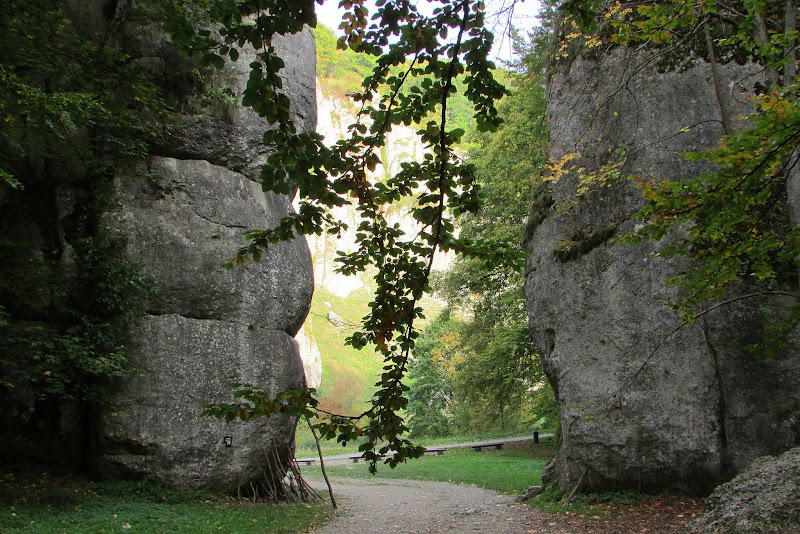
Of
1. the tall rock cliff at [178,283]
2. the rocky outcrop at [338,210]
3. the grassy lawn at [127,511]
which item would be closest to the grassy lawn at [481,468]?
the grassy lawn at [127,511]

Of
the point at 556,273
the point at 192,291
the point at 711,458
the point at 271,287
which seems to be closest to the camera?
the point at 711,458

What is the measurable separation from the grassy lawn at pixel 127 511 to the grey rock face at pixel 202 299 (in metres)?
0.48

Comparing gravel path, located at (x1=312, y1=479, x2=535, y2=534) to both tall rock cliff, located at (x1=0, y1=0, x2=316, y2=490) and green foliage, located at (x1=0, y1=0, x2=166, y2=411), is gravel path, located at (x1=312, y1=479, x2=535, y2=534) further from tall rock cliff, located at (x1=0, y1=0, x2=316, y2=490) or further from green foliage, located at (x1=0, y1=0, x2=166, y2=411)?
green foliage, located at (x1=0, y1=0, x2=166, y2=411)

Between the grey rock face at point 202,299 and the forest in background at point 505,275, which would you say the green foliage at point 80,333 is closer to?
the grey rock face at point 202,299

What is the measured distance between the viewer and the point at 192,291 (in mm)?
11484

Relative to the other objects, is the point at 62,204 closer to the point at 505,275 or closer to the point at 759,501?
the point at 505,275

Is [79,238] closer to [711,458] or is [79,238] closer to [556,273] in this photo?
[556,273]

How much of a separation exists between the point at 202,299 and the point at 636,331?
8.98 meters

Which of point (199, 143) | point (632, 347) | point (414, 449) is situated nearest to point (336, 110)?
point (199, 143)

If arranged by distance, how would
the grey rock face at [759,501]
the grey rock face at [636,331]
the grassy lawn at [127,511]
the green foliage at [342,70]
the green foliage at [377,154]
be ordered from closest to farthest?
the green foliage at [377,154] < the grey rock face at [759,501] < the grassy lawn at [127,511] < the grey rock face at [636,331] < the green foliage at [342,70]

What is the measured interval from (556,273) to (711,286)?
4522 millimetres

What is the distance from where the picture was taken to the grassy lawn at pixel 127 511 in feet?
24.9

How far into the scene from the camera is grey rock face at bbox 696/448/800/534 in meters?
4.57

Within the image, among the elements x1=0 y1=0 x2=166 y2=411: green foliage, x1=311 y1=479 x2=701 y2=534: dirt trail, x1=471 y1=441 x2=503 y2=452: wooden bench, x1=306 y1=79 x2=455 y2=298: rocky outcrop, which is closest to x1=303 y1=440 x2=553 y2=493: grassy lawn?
x1=471 y1=441 x2=503 y2=452: wooden bench
